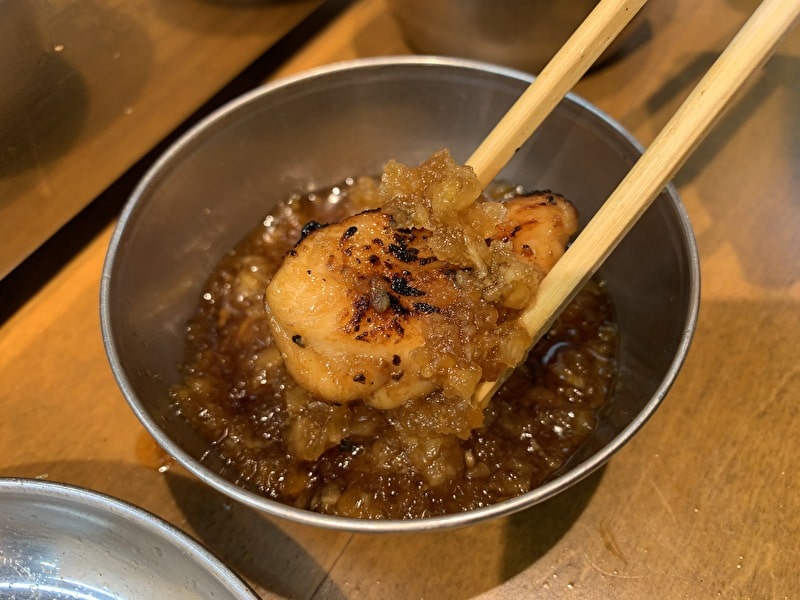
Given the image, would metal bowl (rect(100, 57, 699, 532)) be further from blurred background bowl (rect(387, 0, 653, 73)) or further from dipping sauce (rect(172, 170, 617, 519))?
blurred background bowl (rect(387, 0, 653, 73))

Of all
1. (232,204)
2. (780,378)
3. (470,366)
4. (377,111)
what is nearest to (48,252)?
(232,204)

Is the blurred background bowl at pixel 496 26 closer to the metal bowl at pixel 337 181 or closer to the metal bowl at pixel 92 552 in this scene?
the metal bowl at pixel 337 181

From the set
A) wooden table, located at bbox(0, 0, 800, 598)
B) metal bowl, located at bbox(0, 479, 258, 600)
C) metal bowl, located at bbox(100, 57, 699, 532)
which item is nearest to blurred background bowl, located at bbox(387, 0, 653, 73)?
metal bowl, located at bbox(100, 57, 699, 532)

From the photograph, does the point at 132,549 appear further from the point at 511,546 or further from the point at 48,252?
the point at 48,252

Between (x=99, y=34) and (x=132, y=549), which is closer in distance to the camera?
(x=132, y=549)

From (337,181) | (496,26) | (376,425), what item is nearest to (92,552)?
(376,425)

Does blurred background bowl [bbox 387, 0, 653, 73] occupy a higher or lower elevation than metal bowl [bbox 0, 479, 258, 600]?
higher
